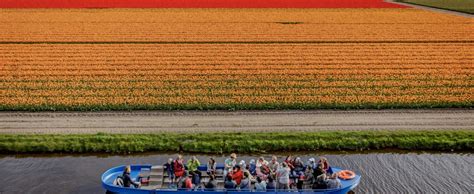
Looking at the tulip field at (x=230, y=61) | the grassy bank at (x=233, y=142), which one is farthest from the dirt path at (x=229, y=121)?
the grassy bank at (x=233, y=142)

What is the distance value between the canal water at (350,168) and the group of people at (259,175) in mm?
1933

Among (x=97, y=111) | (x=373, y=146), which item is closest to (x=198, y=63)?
(x=97, y=111)

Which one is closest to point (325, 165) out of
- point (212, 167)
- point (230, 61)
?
point (212, 167)

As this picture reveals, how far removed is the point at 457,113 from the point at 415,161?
24.4ft

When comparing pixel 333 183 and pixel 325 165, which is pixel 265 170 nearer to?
pixel 325 165

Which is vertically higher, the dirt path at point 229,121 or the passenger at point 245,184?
the dirt path at point 229,121

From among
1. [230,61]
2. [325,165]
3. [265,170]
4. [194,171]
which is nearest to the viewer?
[265,170]

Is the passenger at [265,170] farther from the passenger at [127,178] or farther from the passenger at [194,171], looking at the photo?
the passenger at [127,178]

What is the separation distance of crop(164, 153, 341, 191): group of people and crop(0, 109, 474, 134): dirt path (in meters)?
5.94

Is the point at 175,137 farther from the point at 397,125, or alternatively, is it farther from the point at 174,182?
the point at 397,125

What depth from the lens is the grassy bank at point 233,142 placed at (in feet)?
77.0
